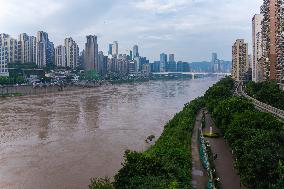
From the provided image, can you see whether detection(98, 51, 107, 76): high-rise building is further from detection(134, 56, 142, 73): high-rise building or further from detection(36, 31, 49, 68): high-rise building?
detection(134, 56, 142, 73): high-rise building

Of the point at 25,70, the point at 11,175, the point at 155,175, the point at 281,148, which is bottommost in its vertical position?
the point at 11,175

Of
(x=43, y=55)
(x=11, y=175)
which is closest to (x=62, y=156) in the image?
(x=11, y=175)

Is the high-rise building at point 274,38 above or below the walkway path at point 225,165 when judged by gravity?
above

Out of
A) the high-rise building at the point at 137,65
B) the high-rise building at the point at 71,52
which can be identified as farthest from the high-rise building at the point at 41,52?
the high-rise building at the point at 137,65

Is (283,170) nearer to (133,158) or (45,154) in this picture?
(133,158)

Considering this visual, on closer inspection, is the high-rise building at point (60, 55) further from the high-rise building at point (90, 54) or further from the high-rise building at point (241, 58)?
the high-rise building at point (241, 58)
